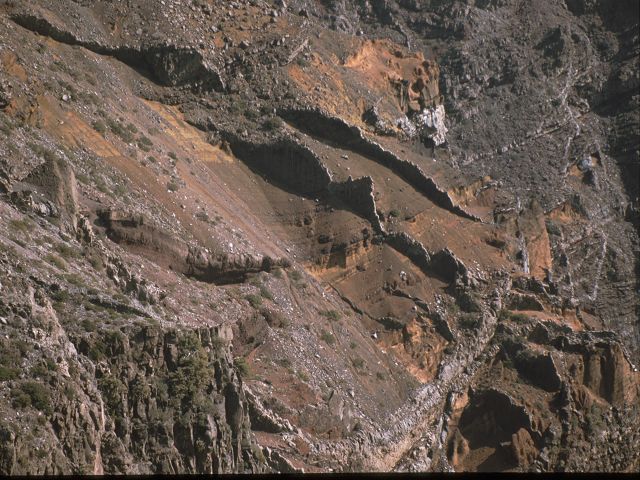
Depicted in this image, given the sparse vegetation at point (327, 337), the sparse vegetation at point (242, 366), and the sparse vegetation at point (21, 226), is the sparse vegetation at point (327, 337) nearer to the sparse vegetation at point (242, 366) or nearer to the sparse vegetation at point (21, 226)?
the sparse vegetation at point (242, 366)

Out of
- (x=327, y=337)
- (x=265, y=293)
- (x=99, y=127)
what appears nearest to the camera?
(x=265, y=293)

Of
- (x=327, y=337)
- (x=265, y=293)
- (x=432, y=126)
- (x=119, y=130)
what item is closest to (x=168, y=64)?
(x=119, y=130)

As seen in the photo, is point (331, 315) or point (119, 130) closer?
point (119, 130)

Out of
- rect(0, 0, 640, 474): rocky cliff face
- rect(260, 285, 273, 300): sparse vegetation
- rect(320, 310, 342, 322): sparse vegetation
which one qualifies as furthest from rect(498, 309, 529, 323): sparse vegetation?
rect(260, 285, 273, 300): sparse vegetation

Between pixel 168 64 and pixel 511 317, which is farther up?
pixel 168 64

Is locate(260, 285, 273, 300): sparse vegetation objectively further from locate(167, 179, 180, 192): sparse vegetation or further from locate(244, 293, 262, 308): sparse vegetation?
locate(167, 179, 180, 192): sparse vegetation

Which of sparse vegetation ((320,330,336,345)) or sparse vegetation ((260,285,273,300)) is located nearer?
sparse vegetation ((260,285,273,300))

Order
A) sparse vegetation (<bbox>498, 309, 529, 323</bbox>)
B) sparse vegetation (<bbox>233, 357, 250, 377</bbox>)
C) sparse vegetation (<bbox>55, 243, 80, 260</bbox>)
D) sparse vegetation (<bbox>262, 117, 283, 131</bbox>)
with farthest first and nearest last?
1. sparse vegetation (<bbox>498, 309, 529, 323</bbox>)
2. sparse vegetation (<bbox>262, 117, 283, 131</bbox>)
3. sparse vegetation (<bbox>233, 357, 250, 377</bbox>)
4. sparse vegetation (<bbox>55, 243, 80, 260</bbox>)

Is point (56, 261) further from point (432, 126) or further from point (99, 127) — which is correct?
point (432, 126)
